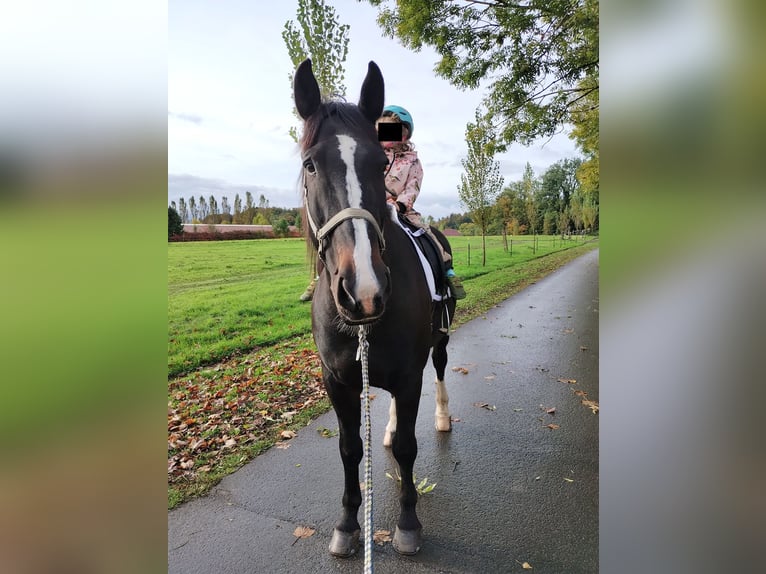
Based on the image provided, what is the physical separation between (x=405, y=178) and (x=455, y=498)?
2.62 metres

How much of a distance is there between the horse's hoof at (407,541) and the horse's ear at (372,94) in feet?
8.62

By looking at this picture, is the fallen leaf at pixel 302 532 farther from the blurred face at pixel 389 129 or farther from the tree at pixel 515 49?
the tree at pixel 515 49

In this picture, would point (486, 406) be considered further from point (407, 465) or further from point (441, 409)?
point (407, 465)

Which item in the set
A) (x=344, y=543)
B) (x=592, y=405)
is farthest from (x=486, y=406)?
(x=344, y=543)

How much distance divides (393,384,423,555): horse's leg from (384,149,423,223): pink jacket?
5.05ft

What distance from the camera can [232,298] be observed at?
8719 millimetres

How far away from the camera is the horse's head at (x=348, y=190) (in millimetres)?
1837

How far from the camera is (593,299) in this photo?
11.3m

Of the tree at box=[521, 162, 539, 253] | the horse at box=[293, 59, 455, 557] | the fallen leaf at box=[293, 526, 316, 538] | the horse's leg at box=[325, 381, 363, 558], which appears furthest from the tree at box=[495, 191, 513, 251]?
the fallen leaf at box=[293, 526, 316, 538]

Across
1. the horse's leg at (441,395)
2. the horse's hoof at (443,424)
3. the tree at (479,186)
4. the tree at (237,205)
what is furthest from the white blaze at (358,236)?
A: the tree at (479,186)
